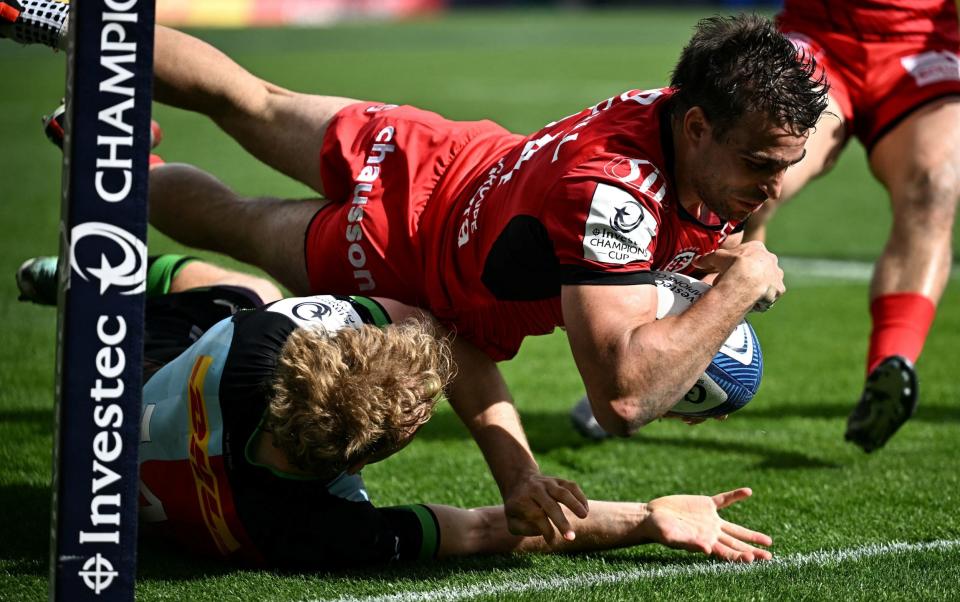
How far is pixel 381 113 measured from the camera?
459 centimetres

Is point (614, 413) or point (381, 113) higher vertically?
point (381, 113)

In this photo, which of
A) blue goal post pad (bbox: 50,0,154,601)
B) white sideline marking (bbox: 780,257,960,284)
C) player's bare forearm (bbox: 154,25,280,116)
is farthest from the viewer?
white sideline marking (bbox: 780,257,960,284)

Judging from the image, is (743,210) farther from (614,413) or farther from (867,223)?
(867,223)

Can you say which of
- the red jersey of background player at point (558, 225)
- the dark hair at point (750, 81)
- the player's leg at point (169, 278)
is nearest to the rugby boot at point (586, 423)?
the red jersey of background player at point (558, 225)

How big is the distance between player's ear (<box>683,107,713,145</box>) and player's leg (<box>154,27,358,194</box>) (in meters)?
1.59

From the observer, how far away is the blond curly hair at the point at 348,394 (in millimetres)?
3129

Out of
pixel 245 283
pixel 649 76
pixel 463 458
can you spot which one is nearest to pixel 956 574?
pixel 463 458

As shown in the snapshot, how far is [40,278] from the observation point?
484cm

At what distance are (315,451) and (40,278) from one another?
2.15 metres

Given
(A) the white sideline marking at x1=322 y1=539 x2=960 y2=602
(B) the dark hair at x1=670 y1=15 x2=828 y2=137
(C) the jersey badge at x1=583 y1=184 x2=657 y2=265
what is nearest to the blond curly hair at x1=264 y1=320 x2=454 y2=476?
(A) the white sideline marking at x1=322 y1=539 x2=960 y2=602

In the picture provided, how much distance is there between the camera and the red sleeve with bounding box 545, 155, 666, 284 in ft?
10.8

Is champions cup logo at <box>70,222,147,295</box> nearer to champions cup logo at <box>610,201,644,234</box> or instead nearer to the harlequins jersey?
the harlequins jersey

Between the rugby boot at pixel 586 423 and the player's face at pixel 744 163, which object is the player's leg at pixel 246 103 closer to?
the rugby boot at pixel 586 423

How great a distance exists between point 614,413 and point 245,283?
6.38 feet
